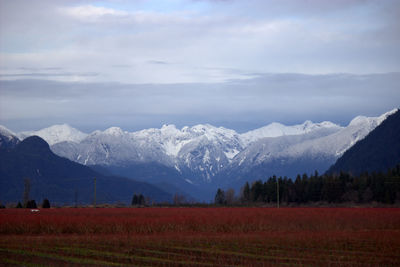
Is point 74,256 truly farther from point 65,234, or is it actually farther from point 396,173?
point 396,173

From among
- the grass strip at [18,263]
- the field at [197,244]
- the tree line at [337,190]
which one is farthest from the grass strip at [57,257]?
Answer: the tree line at [337,190]

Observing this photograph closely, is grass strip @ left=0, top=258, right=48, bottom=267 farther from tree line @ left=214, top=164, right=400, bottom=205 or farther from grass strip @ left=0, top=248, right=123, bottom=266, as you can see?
tree line @ left=214, top=164, right=400, bottom=205

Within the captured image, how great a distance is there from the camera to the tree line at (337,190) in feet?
494

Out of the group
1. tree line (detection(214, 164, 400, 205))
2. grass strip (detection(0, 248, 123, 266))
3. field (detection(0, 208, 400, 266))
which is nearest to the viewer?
grass strip (detection(0, 248, 123, 266))

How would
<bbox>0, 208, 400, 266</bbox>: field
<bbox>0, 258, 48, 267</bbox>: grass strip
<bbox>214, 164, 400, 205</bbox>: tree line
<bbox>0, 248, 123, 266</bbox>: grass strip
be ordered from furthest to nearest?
1. <bbox>214, 164, 400, 205</bbox>: tree line
2. <bbox>0, 208, 400, 266</bbox>: field
3. <bbox>0, 248, 123, 266</bbox>: grass strip
4. <bbox>0, 258, 48, 267</bbox>: grass strip

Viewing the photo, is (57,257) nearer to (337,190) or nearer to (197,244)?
(197,244)

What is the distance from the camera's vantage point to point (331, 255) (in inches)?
1473

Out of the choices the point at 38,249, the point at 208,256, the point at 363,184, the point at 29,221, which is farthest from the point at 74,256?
the point at 363,184

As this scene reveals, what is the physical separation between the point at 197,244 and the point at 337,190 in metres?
123

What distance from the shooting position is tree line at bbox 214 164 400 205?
150500mm

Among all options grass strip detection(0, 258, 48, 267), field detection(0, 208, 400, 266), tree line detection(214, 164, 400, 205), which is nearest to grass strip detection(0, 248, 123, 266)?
field detection(0, 208, 400, 266)

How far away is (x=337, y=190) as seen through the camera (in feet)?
530

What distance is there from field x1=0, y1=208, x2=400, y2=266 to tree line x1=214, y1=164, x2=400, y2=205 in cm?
8383

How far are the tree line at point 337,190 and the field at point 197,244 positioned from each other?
83.8 metres
